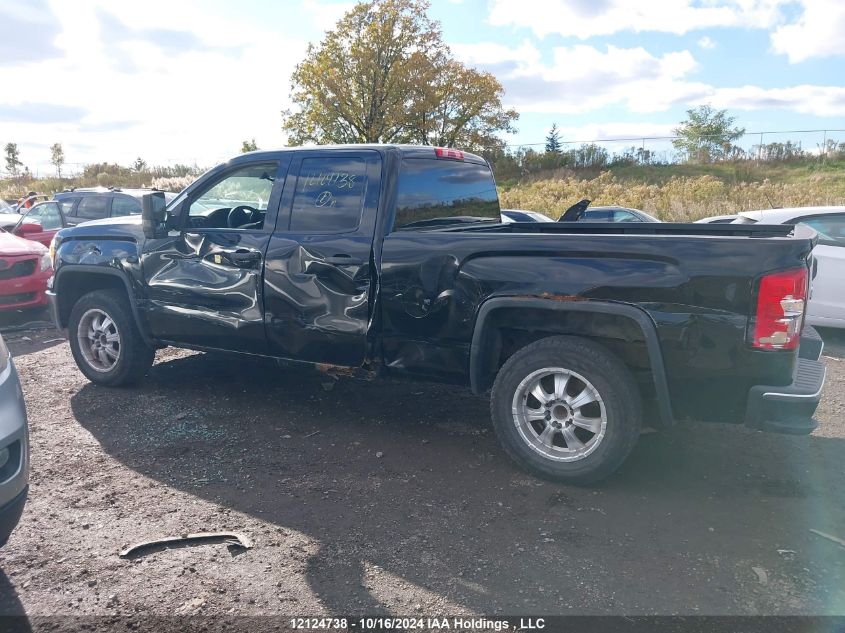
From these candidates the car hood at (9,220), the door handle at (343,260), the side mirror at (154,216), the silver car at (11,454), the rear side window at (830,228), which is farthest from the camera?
the car hood at (9,220)

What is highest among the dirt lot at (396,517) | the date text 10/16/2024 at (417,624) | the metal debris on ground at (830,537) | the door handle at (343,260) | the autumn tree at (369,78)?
the autumn tree at (369,78)

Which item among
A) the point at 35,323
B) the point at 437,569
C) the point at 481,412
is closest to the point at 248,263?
the point at 481,412

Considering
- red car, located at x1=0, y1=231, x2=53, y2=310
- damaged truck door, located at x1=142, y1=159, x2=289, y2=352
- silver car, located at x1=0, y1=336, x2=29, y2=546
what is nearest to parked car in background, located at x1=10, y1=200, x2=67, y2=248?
red car, located at x1=0, y1=231, x2=53, y2=310

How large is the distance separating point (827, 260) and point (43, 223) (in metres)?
12.6

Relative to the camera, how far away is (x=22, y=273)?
8.87 metres

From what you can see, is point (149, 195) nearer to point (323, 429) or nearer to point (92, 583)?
point (323, 429)

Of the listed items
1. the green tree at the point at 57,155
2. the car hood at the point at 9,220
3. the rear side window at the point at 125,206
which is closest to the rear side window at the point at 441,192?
the rear side window at the point at 125,206

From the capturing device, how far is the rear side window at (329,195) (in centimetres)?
459

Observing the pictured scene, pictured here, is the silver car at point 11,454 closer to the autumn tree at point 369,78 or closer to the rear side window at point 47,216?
the rear side window at point 47,216

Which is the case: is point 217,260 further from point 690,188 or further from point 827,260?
point 690,188

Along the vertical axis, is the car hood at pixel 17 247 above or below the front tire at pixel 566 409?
above

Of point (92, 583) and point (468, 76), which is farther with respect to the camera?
point (468, 76)

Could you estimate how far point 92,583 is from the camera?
121 inches

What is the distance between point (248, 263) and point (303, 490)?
173cm
